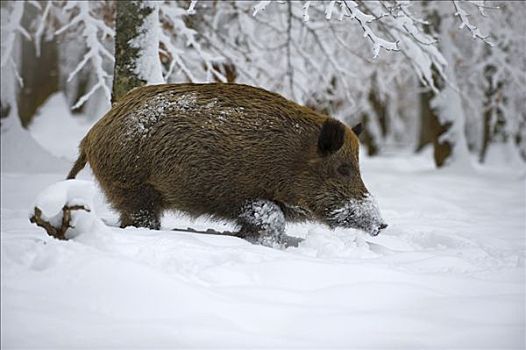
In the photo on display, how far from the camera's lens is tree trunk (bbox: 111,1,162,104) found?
659 cm

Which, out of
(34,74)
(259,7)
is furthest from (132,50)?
(34,74)

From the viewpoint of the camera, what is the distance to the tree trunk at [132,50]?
6.59 metres

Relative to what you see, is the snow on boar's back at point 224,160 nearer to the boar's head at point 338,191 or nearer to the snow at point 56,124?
the boar's head at point 338,191

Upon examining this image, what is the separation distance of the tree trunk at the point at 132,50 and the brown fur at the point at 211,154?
166 cm

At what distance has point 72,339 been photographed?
104 inches

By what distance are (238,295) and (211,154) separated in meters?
1.79

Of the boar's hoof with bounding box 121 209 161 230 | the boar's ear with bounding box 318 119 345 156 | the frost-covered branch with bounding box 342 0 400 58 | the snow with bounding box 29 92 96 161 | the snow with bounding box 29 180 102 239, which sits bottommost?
the snow with bounding box 29 92 96 161

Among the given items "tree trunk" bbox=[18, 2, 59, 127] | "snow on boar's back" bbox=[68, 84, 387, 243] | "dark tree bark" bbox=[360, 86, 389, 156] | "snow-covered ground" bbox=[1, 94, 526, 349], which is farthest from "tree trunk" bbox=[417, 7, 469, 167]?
"dark tree bark" bbox=[360, 86, 389, 156]

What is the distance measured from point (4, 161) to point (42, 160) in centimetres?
51

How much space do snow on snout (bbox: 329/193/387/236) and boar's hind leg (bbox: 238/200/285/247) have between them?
45 centimetres

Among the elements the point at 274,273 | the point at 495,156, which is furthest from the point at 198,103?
the point at 495,156

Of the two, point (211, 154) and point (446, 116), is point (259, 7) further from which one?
point (446, 116)

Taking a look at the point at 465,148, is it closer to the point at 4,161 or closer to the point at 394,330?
the point at 4,161

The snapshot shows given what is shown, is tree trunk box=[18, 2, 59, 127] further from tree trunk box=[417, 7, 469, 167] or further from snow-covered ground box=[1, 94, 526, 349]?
snow-covered ground box=[1, 94, 526, 349]
